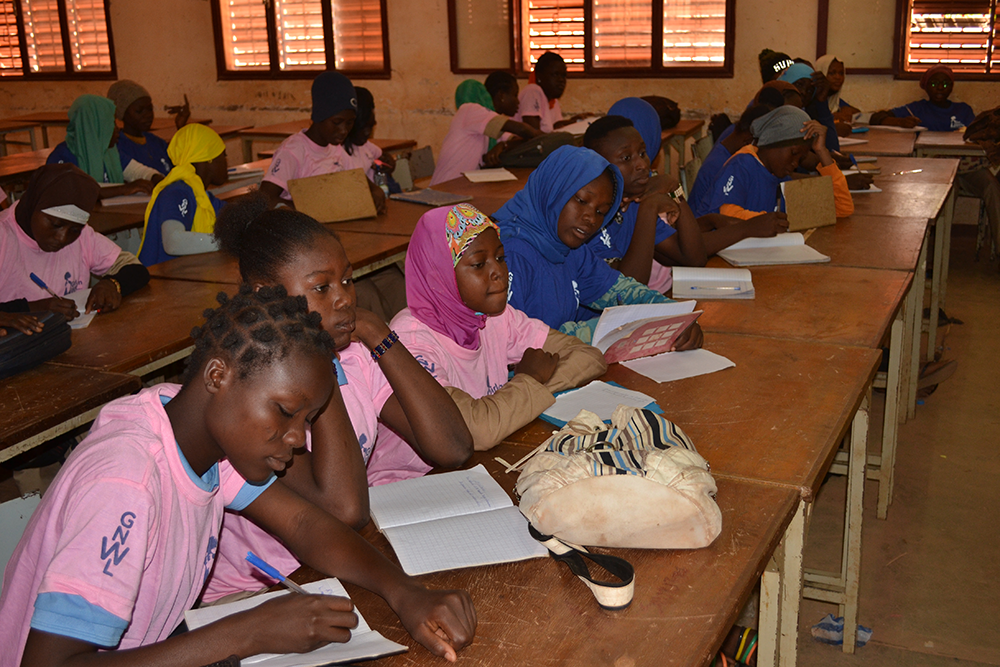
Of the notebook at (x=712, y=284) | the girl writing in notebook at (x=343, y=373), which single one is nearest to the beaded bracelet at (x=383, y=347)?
the girl writing in notebook at (x=343, y=373)

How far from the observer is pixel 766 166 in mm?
3752

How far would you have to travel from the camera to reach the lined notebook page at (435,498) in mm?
1436

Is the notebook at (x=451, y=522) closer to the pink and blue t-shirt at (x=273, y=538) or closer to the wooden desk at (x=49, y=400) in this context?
the pink and blue t-shirt at (x=273, y=538)

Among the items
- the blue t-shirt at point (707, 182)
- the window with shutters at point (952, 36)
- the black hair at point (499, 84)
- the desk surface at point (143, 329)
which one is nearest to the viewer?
the desk surface at point (143, 329)

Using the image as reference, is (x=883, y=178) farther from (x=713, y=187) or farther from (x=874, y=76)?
(x=874, y=76)

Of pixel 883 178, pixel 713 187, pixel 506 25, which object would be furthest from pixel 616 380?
pixel 506 25

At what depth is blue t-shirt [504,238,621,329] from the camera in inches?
98.6

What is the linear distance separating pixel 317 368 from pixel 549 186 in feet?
4.84

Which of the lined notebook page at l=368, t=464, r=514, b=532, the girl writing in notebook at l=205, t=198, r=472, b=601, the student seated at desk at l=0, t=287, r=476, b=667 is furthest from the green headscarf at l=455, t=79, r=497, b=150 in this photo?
the student seated at desk at l=0, t=287, r=476, b=667

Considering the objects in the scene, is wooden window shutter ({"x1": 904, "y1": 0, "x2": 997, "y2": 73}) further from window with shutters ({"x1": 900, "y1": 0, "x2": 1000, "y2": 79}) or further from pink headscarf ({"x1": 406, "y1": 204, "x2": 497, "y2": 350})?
pink headscarf ({"x1": 406, "y1": 204, "x2": 497, "y2": 350})

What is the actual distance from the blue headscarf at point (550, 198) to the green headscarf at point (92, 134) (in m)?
3.57

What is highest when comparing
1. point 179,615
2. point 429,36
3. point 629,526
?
point 429,36

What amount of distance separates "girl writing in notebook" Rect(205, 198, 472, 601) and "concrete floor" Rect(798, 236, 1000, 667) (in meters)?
1.40

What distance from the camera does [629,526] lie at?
1.30 m
